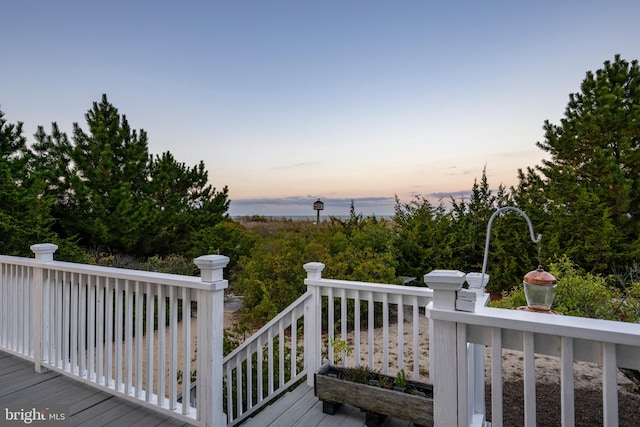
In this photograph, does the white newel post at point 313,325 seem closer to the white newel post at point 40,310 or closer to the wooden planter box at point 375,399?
the wooden planter box at point 375,399

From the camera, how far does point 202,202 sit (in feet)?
35.9

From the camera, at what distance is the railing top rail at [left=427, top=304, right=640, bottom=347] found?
936mm

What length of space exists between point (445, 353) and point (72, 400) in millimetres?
2484

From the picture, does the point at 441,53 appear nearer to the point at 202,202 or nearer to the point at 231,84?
the point at 231,84

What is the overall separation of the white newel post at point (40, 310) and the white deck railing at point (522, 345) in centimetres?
278

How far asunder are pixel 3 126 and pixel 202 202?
5.12m

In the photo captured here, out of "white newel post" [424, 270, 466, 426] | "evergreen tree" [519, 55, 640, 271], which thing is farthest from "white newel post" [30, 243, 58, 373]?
"evergreen tree" [519, 55, 640, 271]

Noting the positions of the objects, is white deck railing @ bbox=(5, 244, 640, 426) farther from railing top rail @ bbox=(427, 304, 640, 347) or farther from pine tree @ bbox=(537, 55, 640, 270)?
pine tree @ bbox=(537, 55, 640, 270)

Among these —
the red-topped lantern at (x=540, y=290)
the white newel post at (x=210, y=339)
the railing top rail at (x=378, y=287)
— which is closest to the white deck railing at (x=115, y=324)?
the white newel post at (x=210, y=339)

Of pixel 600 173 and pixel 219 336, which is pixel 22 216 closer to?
pixel 219 336

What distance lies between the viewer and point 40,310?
2576 millimetres

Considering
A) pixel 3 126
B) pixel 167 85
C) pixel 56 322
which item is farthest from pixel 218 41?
pixel 3 126

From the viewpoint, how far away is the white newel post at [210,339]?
1870mm

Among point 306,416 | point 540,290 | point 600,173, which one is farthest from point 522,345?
point 600,173
